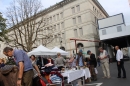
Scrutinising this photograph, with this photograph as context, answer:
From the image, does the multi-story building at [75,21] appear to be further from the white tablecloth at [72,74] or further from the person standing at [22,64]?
the person standing at [22,64]

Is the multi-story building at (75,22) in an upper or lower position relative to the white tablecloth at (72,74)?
upper

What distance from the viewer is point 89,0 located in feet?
144

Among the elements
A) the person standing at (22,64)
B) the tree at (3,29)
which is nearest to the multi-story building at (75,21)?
the tree at (3,29)

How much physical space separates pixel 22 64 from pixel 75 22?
4232 centimetres

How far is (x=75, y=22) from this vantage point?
45406mm

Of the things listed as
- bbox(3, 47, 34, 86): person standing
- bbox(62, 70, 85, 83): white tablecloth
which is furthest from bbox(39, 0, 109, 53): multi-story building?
bbox(3, 47, 34, 86): person standing

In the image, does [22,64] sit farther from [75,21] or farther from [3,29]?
[75,21]

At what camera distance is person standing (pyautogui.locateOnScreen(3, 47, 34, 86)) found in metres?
3.72

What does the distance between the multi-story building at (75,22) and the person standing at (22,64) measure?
118ft

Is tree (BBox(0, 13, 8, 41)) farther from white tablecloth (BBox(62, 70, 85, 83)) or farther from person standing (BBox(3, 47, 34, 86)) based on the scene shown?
person standing (BBox(3, 47, 34, 86))

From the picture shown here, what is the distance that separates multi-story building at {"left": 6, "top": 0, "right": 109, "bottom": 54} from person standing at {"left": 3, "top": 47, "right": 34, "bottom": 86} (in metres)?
36.0

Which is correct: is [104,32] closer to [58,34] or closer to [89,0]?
[89,0]

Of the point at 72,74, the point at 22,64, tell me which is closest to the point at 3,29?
the point at 72,74

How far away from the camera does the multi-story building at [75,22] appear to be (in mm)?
42562
